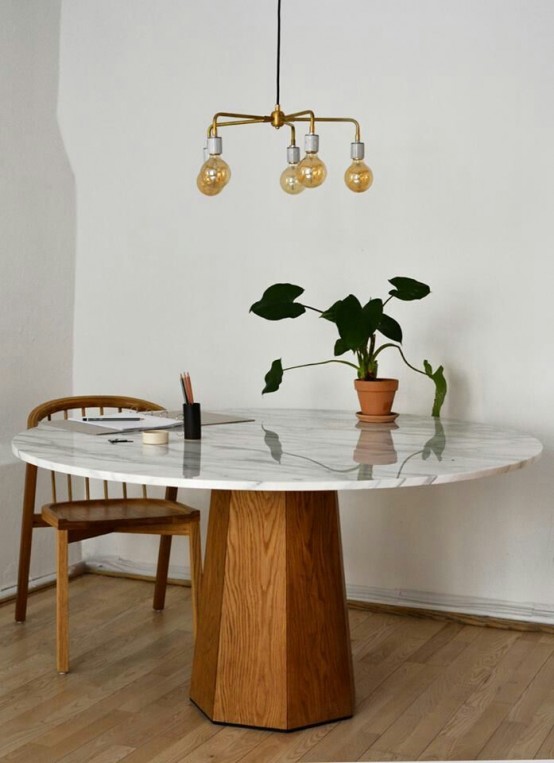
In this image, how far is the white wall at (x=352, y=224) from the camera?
3.25 metres

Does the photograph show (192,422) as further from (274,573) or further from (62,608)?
(62,608)

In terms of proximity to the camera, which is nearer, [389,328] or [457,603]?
[389,328]

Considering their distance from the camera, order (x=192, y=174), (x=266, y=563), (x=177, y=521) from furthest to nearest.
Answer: (x=192, y=174), (x=177, y=521), (x=266, y=563)

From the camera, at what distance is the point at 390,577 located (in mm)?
3480

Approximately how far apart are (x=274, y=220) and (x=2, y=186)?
997 mm

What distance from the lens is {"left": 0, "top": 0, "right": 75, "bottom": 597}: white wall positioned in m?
3.53

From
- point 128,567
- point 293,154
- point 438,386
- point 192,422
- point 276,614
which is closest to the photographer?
point 276,614

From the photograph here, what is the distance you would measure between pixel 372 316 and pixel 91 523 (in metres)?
1.01

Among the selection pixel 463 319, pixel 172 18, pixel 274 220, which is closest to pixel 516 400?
pixel 463 319

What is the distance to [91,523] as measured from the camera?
281 cm

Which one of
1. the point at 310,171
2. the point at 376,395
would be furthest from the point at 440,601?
the point at 310,171

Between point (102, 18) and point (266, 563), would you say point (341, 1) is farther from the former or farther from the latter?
point (266, 563)

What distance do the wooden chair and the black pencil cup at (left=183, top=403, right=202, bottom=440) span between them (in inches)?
17.6

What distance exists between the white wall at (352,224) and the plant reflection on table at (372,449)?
2.10ft
